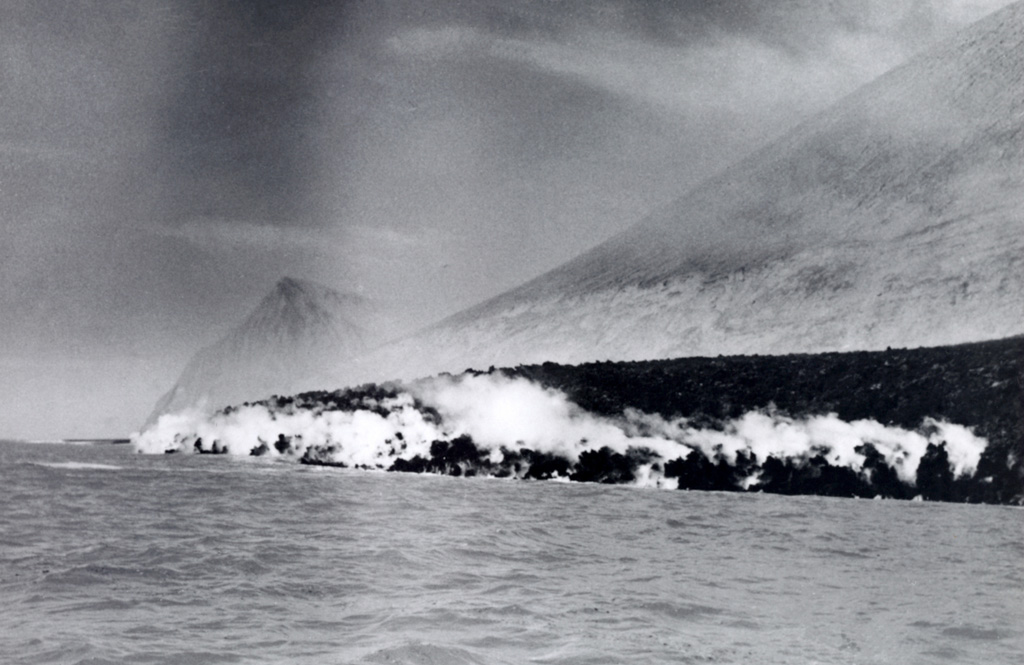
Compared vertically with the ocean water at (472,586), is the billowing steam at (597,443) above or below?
above

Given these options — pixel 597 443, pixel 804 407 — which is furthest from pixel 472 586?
pixel 804 407

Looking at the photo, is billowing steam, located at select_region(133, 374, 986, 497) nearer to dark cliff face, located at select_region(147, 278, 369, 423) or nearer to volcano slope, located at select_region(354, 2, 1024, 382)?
volcano slope, located at select_region(354, 2, 1024, 382)

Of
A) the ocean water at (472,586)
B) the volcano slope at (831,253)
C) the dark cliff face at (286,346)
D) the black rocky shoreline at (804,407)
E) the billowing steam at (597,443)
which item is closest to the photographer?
the ocean water at (472,586)

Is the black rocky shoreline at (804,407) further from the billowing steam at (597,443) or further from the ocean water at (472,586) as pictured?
the ocean water at (472,586)

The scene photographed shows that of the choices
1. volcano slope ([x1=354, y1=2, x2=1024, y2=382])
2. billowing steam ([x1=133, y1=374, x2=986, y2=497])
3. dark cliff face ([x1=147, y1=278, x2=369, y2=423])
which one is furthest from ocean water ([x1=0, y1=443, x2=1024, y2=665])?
dark cliff face ([x1=147, y1=278, x2=369, y2=423])

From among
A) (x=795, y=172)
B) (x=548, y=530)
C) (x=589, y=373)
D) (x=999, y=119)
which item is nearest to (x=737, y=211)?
(x=795, y=172)

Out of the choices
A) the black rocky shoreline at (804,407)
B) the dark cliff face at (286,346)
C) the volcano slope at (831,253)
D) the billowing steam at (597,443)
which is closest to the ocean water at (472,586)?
the black rocky shoreline at (804,407)

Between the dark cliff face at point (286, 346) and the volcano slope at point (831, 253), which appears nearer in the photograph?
the volcano slope at point (831, 253)
